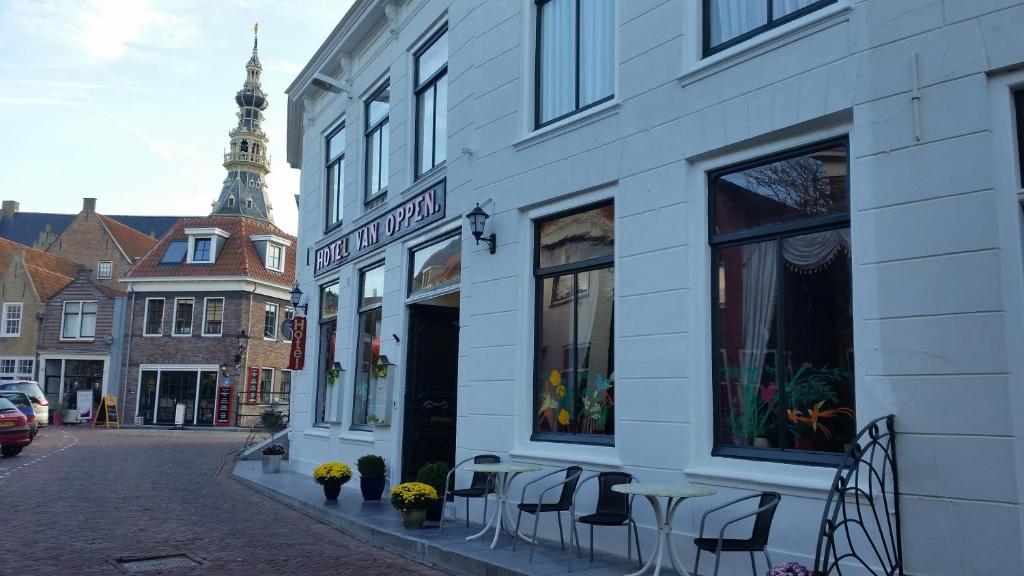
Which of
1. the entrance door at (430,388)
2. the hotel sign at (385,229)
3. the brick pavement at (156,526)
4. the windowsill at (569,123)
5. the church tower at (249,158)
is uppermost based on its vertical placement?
the church tower at (249,158)

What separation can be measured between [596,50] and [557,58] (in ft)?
2.07

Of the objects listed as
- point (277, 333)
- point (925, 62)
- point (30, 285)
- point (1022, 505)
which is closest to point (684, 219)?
point (925, 62)

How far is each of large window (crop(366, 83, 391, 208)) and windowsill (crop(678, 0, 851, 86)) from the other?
6836 millimetres

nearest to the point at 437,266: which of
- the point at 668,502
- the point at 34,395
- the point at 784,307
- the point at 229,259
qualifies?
the point at 784,307

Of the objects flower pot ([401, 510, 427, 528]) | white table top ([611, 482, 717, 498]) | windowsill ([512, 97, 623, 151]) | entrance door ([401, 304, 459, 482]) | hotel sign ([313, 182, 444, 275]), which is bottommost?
flower pot ([401, 510, 427, 528])

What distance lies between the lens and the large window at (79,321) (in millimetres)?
37656

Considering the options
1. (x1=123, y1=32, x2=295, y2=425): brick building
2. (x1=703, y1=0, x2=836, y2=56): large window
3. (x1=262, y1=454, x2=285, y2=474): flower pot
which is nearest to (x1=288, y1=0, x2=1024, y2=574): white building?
(x1=703, y1=0, x2=836, y2=56): large window

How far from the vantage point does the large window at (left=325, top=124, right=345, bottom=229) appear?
15180 mm

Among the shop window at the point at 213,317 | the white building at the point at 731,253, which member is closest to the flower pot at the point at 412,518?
the white building at the point at 731,253

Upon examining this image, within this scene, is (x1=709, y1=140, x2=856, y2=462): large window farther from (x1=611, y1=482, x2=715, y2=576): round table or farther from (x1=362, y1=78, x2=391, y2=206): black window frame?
(x1=362, y1=78, x2=391, y2=206): black window frame

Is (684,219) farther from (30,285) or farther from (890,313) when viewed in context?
(30,285)

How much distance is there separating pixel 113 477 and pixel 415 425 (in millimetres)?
6954

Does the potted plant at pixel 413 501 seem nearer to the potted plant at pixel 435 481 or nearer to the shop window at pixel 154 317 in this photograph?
the potted plant at pixel 435 481

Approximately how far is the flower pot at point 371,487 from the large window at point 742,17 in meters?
6.90
